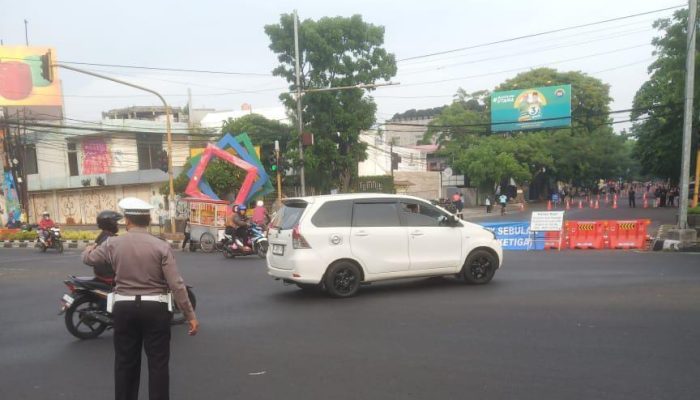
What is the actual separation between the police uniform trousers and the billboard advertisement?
35941mm

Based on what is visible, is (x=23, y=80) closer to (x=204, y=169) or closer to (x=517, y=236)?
(x=204, y=169)

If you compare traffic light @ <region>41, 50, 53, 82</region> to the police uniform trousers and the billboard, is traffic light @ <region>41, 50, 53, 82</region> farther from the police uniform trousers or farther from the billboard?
the billboard

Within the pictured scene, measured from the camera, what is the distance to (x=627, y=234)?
15891 millimetres

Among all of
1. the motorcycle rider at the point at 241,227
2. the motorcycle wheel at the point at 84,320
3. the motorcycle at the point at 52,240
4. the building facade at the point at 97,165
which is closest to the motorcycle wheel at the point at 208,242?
the motorcycle rider at the point at 241,227

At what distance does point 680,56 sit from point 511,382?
19.6 m

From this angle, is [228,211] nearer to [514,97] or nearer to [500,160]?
[514,97]

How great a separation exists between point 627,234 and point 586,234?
1091 mm

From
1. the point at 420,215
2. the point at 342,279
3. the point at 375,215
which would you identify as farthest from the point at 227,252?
the point at 420,215

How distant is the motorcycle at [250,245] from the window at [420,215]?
24.5ft

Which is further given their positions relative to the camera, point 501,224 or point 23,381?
point 501,224

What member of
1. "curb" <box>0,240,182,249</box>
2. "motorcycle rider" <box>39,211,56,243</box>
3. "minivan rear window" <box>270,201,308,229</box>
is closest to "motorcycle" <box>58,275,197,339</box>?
"minivan rear window" <box>270,201,308,229</box>

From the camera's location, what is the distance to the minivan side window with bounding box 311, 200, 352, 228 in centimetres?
886

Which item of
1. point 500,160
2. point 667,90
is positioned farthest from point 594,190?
point 667,90

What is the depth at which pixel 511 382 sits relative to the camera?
4898mm
